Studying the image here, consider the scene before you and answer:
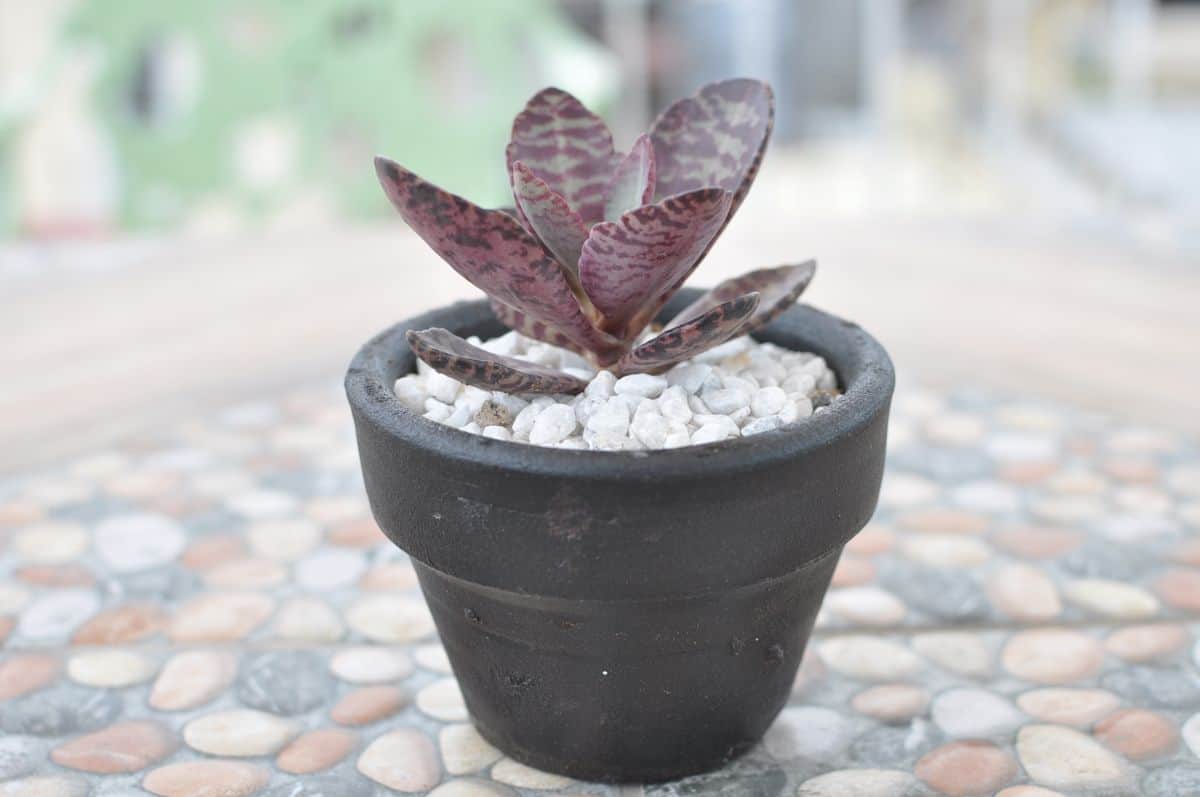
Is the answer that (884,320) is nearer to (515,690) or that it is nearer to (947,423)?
(947,423)

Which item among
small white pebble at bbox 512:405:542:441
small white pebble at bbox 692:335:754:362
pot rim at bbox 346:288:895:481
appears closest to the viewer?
pot rim at bbox 346:288:895:481

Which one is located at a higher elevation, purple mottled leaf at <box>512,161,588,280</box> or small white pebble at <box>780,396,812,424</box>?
purple mottled leaf at <box>512,161,588,280</box>

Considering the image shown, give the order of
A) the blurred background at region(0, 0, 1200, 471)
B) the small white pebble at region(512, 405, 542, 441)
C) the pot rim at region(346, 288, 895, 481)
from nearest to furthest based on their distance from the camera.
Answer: the pot rim at region(346, 288, 895, 481) → the small white pebble at region(512, 405, 542, 441) → the blurred background at region(0, 0, 1200, 471)

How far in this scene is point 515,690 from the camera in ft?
2.85

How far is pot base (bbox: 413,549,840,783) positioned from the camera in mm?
807

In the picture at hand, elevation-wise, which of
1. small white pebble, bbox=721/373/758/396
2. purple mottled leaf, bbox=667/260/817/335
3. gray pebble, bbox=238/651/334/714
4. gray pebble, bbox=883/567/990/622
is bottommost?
gray pebble, bbox=883/567/990/622

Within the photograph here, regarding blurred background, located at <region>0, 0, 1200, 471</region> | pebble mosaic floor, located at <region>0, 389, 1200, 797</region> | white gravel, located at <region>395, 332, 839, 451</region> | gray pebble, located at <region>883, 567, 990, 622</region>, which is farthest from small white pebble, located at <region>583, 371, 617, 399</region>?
blurred background, located at <region>0, 0, 1200, 471</region>

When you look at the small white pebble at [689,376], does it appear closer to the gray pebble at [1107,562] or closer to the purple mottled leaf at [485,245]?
the purple mottled leaf at [485,245]

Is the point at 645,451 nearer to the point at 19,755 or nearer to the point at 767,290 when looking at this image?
the point at 767,290

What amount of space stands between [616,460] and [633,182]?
0.88 feet

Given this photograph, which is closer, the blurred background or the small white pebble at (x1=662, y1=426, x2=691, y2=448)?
the small white pebble at (x1=662, y1=426, x2=691, y2=448)

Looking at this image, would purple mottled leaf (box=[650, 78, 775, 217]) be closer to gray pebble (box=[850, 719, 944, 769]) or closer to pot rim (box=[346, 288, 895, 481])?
pot rim (box=[346, 288, 895, 481])

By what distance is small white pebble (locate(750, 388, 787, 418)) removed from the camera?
2.83ft

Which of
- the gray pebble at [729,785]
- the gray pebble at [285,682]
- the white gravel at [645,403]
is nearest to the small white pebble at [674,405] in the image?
the white gravel at [645,403]
